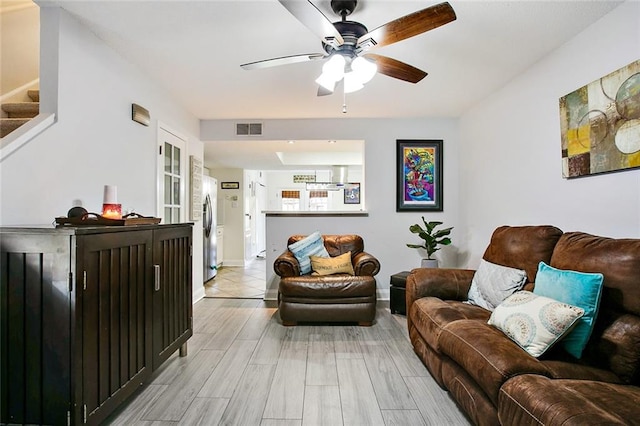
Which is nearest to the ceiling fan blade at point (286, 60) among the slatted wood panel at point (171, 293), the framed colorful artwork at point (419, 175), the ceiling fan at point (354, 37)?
the ceiling fan at point (354, 37)

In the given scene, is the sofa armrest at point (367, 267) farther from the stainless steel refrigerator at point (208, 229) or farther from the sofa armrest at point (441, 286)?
the stainless steel refrigerator at point (208, 229)

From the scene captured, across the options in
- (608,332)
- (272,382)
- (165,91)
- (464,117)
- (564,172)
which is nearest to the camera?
(608,332)

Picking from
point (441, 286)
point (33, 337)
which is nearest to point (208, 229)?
point (441, 286)

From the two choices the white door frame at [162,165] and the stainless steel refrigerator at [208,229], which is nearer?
the white door frame at [162,165]

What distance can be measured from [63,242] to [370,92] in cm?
307

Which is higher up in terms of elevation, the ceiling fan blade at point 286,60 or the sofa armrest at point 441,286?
the ceiling fan blade at point 286,60

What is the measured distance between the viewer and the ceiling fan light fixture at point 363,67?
6.89ft

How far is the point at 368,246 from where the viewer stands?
15.3 ft

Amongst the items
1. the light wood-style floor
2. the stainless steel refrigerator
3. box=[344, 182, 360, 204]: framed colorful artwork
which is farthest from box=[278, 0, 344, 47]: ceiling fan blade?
box=[344, 182, 360, 204]: framed colorful artwork

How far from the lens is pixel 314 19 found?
1.72m

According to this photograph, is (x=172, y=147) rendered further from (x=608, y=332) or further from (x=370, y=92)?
(x=608, y=332)

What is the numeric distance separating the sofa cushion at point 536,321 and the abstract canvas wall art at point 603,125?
104cm

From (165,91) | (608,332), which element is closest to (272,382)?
(608,332)

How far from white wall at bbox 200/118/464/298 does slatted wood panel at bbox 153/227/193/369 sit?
1981 millimetres
